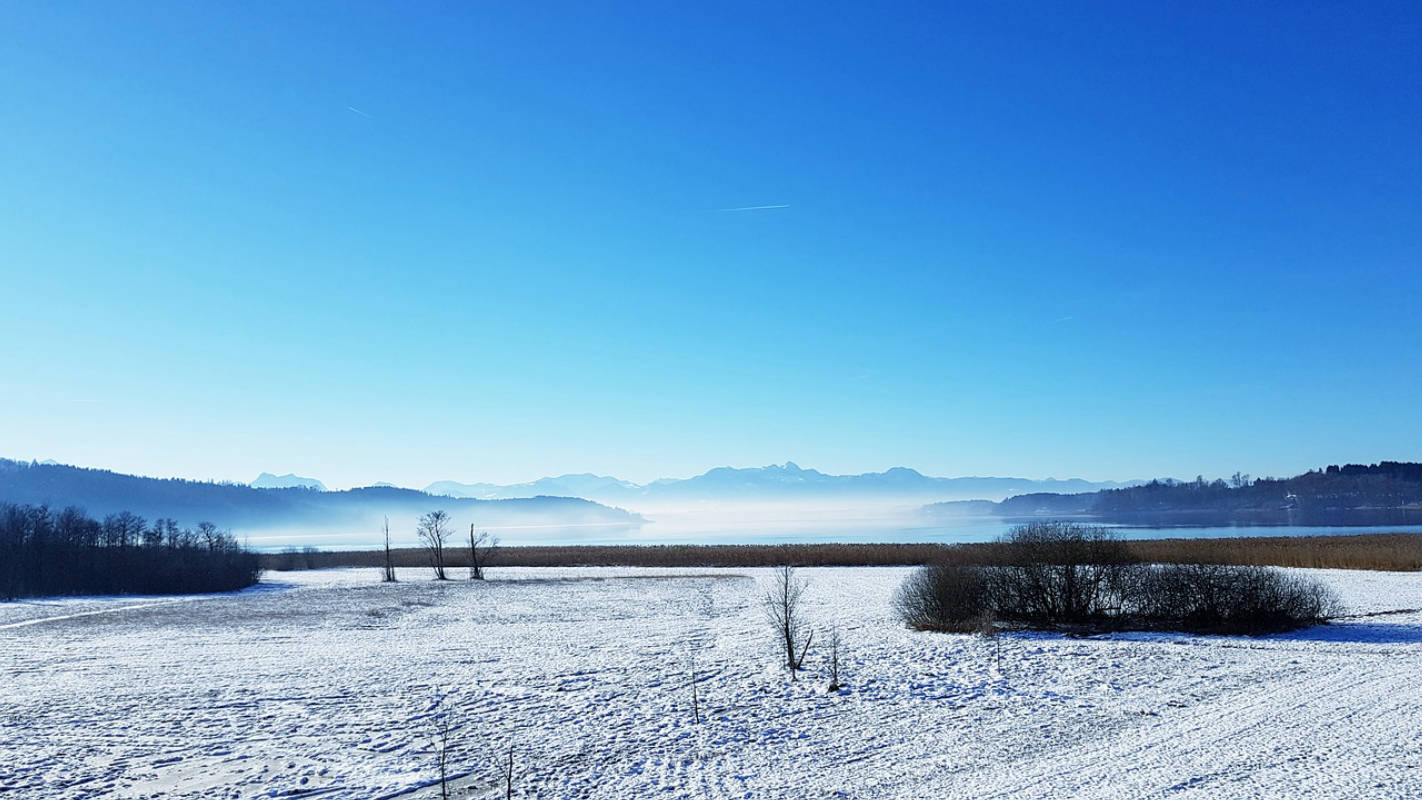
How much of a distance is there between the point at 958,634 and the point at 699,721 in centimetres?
1035

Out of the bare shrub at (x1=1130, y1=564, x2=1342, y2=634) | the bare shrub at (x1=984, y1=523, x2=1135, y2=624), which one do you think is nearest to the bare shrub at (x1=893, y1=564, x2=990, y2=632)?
the bare shrub at (x1=984, y1=523, x2=1135, y2=624)

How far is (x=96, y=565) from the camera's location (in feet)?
185

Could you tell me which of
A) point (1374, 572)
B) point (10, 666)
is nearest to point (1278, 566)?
point (1374, 572)

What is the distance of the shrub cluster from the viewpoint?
21438 mm

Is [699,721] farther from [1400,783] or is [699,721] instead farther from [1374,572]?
[1374,572]

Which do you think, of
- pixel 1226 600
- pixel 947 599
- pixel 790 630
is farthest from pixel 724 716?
pixel 1226 600

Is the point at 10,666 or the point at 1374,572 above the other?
the point at 10,666

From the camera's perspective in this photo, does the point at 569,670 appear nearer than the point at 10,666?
Yes

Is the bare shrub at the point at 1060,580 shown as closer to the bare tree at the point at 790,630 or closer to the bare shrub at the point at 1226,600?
the bare shrub at the point at 1226,600

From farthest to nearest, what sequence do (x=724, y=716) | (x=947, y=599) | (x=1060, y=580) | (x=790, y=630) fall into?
(x=1060, y=580)
(x=947, y=599)
(x=790, y=630)
(x=724, y=716)

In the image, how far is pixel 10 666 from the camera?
21.5 metres

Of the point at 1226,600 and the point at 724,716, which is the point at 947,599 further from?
the point at 724,716

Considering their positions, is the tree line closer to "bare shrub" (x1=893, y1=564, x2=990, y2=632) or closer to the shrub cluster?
"bare shrub" (x1=893, y1=564, x2=990, y2=632)

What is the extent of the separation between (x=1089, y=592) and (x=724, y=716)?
14.1 m
